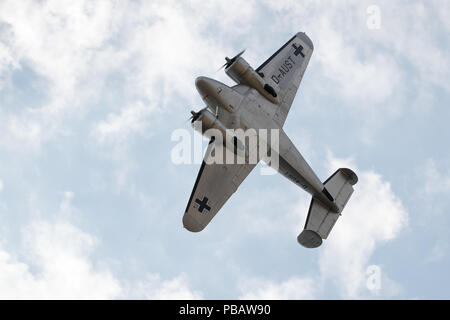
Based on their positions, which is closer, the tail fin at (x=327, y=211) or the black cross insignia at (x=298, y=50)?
the tail fin at (x=327, y=211)

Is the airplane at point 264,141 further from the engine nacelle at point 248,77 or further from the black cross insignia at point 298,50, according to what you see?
the black cross insignia at point 298,50

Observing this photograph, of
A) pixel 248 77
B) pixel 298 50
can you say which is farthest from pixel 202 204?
pixel 298 50

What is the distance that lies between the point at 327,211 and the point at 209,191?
8.91m

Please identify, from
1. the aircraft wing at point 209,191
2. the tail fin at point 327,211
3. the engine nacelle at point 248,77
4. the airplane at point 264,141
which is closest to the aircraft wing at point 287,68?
the airplane at point 264,141

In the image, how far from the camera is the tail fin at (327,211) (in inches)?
1115

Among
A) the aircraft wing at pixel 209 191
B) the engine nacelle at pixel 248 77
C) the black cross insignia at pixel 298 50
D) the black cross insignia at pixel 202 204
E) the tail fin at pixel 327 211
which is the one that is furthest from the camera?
the black cross insignia at pixel 298 50

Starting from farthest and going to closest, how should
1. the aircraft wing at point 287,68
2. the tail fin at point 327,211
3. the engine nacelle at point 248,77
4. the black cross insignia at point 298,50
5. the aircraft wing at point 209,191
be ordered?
the black cross insignia at point 298,50 < the aircraft wing at point 287,68 < the engine nacelle at point 248,77 < the tail fin at point 327,211 < the aircraft wing at point 209,191

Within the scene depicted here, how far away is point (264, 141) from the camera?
2780 cm

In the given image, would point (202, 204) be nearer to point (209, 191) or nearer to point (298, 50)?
point (209, 191)

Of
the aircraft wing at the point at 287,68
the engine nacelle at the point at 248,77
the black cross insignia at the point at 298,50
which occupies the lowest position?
the engine nacelle at the point at 248,77

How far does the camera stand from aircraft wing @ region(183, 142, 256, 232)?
26.4 m

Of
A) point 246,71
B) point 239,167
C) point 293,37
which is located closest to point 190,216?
point 239,167

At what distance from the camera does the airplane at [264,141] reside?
26.7 meters

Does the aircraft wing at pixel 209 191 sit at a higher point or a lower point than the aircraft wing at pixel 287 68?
lower
